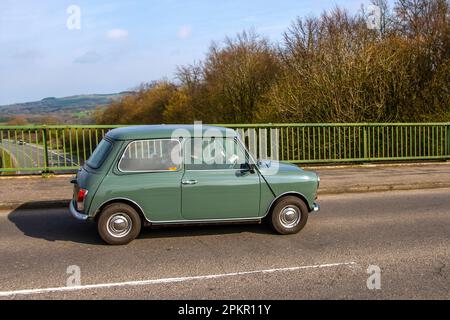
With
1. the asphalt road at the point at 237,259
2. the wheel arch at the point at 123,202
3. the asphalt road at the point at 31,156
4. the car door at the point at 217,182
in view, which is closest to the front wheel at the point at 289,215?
the asphalt road at the point at 237,259

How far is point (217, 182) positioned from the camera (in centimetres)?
648

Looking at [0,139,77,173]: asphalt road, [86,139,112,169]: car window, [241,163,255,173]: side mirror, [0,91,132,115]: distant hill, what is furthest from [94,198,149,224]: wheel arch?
[0,91,132,115]: distant hill

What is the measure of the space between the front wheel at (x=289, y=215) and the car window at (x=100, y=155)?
8.32ft

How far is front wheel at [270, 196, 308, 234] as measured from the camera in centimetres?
680

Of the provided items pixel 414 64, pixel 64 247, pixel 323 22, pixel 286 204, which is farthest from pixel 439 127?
pixel 323 22

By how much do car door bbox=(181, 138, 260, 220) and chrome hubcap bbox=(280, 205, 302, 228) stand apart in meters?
0.42

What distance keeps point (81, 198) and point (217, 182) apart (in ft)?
6.09

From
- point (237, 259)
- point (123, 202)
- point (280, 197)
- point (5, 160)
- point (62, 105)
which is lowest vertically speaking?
point (237, 259)

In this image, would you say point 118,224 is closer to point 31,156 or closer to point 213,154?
point 213,154

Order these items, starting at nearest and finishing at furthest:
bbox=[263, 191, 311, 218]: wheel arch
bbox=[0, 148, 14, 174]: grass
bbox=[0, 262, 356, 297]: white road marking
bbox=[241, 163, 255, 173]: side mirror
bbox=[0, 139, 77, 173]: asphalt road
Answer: bbox=[0, 262, 356, 297]: white road marking → bbox=[241, 163, 255, 173]: side mirror → bbox=[263, 191, 311, 218]: wheel arch → bbox=[0, 148, 14, 174]: grass → bbox=[0, 139, 77, 173]: asphalt road

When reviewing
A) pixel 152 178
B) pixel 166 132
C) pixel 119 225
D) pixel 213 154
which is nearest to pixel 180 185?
pixel 152 178

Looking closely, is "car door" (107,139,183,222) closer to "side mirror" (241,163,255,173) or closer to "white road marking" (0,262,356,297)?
"side mirror" (241,163,255,173)

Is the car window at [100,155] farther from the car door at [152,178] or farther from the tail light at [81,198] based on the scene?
the tail light at [81,198]
